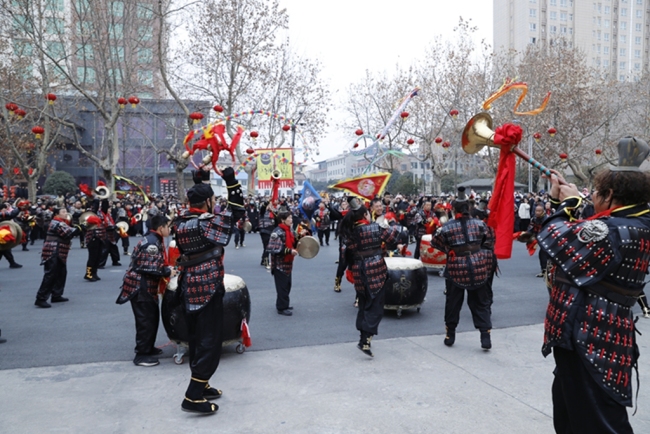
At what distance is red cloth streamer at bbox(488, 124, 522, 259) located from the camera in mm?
3607

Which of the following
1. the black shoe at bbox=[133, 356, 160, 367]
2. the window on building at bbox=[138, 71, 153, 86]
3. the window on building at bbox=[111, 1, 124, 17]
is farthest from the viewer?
the window on building at bbox=[138, 71, 153, 86]

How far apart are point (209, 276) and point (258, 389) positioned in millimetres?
1259

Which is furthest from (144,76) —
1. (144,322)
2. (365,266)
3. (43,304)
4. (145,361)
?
(365,266)

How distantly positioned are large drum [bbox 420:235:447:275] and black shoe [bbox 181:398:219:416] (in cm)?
788

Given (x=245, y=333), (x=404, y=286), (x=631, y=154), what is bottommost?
(x=245, y=333)

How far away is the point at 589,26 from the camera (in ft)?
228

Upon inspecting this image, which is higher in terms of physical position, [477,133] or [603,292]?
[477,133]

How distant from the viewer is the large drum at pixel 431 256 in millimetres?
11366

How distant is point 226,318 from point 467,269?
2.78m

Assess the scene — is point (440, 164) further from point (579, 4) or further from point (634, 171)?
point (579, 4)

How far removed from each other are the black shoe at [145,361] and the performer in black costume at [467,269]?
3.32 m

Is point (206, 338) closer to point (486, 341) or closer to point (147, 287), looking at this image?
point (147, 287)

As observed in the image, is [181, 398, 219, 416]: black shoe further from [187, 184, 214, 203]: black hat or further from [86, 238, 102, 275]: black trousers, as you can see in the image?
[86, 238, 102, 275]: black trousers

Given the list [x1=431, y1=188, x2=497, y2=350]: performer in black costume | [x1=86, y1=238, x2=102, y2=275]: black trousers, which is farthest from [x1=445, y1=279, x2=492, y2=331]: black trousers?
[x1=86, y1=238, x2=102, y2=275]: black trousers
